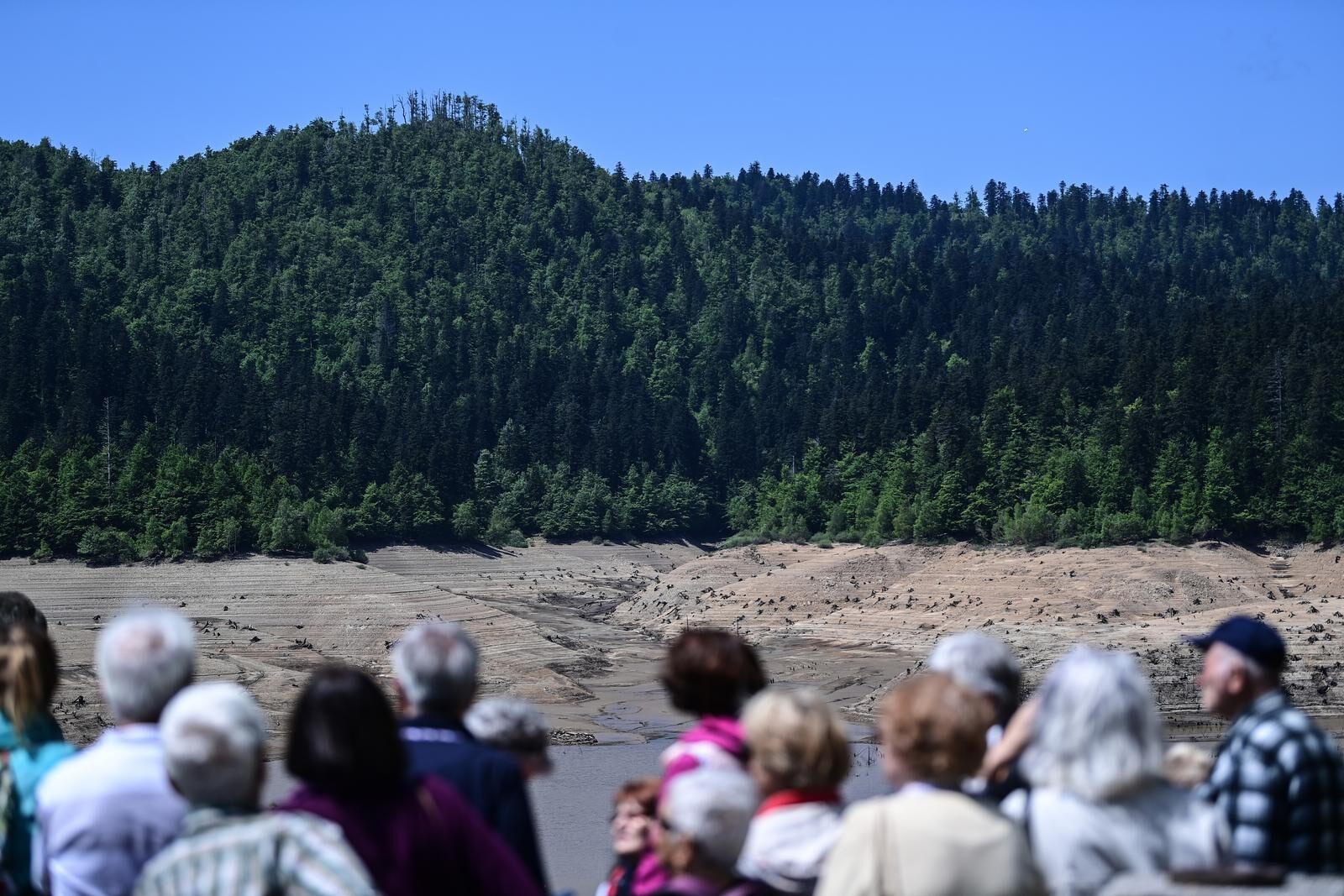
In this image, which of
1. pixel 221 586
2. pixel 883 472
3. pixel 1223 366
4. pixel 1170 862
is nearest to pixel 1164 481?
pixel 1223 366

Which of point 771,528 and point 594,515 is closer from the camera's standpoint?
point 771,528

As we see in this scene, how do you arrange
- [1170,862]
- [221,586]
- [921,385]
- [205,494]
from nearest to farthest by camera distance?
[1170,862] < [221,586] < [205,494] < [921,385]

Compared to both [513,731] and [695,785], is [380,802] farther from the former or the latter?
[513,731]

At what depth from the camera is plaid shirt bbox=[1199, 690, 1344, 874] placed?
608 cm

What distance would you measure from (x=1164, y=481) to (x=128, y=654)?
288 ft

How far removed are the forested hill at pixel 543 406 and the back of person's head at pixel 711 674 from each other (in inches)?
3075

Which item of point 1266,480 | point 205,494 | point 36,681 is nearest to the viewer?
point 36,681

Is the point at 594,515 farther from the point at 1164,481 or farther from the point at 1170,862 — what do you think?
the point at 1170,862

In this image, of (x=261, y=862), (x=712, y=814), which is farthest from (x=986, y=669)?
(x=261, y=862)

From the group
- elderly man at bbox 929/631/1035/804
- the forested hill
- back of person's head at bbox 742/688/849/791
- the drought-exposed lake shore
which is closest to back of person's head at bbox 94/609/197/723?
back of person's head at bbox 742/688/849/791

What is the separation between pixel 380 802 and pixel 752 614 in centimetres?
7259

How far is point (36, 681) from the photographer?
630 centimetres

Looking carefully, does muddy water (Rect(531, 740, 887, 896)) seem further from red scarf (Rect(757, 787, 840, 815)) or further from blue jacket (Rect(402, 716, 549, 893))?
red scarf (Rect(757, 787, 840, 815))

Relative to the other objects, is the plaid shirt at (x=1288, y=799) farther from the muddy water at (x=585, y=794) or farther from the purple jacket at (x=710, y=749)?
the muddy water at (x=585, y=794)
